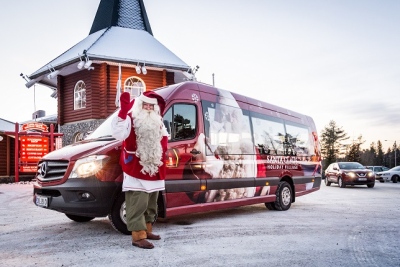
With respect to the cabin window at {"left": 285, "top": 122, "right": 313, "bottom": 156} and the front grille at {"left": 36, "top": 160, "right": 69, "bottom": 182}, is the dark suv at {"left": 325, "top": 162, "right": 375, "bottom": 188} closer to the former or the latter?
the cabin window at {"left": 285, "top": 122, "right": 313, "bottom": 156}

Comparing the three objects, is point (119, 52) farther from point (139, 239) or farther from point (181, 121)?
point (139, 239)

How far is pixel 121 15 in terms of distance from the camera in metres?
22.1

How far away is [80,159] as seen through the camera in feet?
17.1

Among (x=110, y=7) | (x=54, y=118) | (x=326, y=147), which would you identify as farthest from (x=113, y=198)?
(x=326, y=147)

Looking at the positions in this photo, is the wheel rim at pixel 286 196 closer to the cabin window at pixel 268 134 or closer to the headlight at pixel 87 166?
the cabin window at pixel 268 134

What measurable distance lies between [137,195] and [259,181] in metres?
4.06

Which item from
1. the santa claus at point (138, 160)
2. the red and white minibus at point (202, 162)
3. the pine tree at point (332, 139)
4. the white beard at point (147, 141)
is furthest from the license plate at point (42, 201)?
the pine tree at point (332, 139)

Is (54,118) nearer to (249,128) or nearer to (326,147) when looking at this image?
(249,128)

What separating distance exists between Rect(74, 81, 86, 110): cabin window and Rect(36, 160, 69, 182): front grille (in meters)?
14.9

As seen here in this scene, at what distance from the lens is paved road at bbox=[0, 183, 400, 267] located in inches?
165

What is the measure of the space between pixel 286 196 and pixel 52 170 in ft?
19.6

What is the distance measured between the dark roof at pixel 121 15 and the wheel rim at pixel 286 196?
16417mm

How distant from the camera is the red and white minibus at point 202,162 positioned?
→ 519 centimetres

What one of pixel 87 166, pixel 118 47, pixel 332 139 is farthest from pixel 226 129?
pixel 332 139
